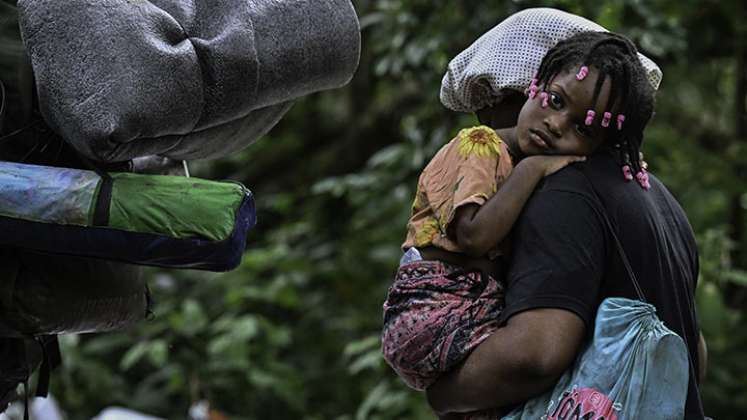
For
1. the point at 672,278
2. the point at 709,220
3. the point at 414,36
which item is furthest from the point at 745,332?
the point at 672,278

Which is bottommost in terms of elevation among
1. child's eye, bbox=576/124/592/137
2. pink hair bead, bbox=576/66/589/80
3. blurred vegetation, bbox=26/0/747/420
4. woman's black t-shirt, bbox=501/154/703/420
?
blurred vegetation, bbox=26/0/747/420

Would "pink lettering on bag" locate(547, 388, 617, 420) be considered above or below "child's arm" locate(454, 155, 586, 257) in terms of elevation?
below

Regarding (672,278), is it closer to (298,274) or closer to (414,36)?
(414,36)

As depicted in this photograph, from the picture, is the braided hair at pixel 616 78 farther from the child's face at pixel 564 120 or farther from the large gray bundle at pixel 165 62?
the large gray bundle at pixel 165 62

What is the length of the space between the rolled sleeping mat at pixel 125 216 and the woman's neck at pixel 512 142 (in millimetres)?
534

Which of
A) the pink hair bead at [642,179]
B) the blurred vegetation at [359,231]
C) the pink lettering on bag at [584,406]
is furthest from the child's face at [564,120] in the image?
the blurred vegetation at [359,231]

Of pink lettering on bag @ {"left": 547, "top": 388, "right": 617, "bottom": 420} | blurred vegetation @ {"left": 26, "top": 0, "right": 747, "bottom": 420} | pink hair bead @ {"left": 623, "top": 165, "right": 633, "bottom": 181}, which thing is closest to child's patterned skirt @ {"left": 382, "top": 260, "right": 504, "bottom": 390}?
pink lettering on bag @ {"left": 547, "top": 388, "right": 617, "bottom": 420}

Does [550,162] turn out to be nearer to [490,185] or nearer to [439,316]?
[490,185]

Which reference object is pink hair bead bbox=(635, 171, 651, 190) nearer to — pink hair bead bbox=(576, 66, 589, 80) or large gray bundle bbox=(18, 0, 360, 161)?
pink hair bead bbox=(576, 66, 589, 80)

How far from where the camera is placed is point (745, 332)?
5.18m

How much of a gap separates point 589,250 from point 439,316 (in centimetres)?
30

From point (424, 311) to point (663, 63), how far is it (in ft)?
10.7

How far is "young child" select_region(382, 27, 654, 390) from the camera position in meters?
2.20

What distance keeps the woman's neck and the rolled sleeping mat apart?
0.53m
